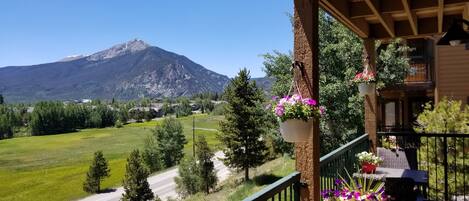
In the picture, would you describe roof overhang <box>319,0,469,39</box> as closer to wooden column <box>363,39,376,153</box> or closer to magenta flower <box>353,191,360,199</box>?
wooden column <box>363,39,376,153</box>

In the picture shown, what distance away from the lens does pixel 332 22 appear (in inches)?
502

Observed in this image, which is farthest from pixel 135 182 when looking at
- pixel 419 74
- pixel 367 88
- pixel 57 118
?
pixel 57 118

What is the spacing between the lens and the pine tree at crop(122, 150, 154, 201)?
33.0 metres

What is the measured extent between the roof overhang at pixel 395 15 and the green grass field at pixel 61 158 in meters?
25.0

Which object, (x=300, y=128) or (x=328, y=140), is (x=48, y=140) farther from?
(x=300, y=128)

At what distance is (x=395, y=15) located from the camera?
5.10 meters

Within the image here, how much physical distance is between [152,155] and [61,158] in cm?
3043

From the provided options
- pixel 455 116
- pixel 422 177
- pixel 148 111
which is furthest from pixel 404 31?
pixel 148 111

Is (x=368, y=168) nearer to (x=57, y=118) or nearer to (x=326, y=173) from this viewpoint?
(x=326, y=173)

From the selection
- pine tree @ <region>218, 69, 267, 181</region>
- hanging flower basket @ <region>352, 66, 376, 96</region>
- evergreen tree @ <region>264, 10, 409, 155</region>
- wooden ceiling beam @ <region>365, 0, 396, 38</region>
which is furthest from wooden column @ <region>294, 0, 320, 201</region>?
pine tree @ <region>218, 69, 267, 181</region>

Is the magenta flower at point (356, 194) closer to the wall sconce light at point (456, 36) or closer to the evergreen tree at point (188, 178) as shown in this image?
the wall sconce light at point (456, 36)

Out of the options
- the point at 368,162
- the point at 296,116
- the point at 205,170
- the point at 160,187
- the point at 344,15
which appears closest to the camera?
the point at 296,116

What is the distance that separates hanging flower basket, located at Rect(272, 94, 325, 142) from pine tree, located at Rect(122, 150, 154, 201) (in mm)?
31552

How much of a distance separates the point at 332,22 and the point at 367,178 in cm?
938
